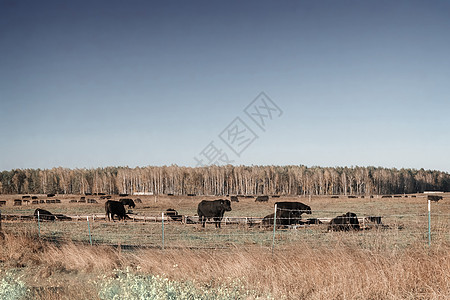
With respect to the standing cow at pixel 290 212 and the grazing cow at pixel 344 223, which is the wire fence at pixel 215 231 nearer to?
the standing cow at pixel 290 212

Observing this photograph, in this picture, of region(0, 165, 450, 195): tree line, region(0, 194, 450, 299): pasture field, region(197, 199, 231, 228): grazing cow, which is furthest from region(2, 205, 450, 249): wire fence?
region(0, 165, 450, 195): tree line

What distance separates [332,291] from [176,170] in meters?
109

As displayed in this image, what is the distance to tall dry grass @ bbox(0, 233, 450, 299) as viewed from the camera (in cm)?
677

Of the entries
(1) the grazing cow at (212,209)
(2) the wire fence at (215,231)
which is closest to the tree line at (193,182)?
(2) the wire fence at (215,231)

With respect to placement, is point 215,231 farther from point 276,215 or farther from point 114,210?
point 114,210

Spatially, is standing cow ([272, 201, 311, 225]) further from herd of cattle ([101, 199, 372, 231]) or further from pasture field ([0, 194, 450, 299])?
pasture field ([0, 194, 450, 299])

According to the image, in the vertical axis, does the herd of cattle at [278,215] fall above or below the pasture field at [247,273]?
below

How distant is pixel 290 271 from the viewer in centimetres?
757

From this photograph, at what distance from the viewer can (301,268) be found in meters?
7.67

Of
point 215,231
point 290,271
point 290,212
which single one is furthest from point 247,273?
point 290,212

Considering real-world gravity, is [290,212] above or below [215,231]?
above

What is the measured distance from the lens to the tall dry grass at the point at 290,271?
677 centimetres

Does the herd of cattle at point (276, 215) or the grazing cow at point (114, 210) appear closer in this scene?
the herd of cattle at point (276, 215)

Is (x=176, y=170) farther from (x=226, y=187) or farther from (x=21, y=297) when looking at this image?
(x=21, y=297)
